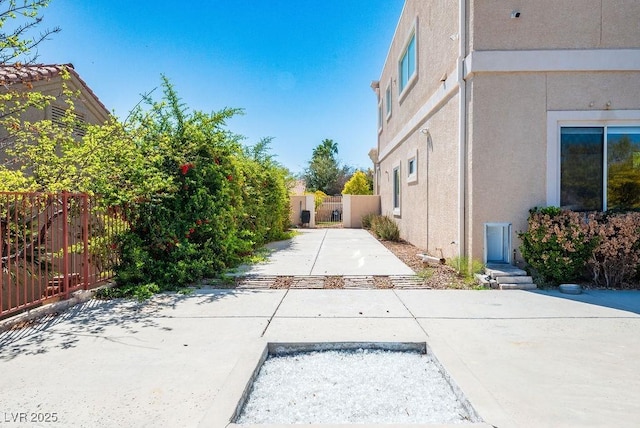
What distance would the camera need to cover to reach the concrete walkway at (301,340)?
292 centimetres

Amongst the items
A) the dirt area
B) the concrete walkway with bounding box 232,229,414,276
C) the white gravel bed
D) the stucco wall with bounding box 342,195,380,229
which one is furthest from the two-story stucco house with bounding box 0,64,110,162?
the stucco wall with bounding box 342,195,380,229

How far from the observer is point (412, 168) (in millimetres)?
13305

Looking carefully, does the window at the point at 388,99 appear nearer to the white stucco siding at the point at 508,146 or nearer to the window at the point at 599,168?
the white stucco siding at the point at 508,146

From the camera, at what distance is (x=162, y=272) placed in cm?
707

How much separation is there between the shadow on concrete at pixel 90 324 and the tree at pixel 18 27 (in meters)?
3.98

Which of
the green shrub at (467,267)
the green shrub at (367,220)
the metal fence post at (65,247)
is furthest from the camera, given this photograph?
the green shrub at (367,220)

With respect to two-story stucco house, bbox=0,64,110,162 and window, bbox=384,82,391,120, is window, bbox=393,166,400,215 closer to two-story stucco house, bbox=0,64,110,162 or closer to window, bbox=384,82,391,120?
window, bbox=384,82,391,120

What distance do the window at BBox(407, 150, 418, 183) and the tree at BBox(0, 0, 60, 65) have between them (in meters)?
10.1

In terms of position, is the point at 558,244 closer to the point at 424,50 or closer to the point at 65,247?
the point at 424,50

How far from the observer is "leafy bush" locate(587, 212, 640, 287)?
261 inches

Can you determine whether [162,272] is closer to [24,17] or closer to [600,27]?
[24,17]

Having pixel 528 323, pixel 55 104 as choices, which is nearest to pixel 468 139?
pixel 528 323

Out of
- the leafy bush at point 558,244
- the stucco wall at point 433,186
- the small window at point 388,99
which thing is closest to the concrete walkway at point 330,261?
the stucco wall at point 433,186

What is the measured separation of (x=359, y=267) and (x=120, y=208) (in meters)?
5.38
